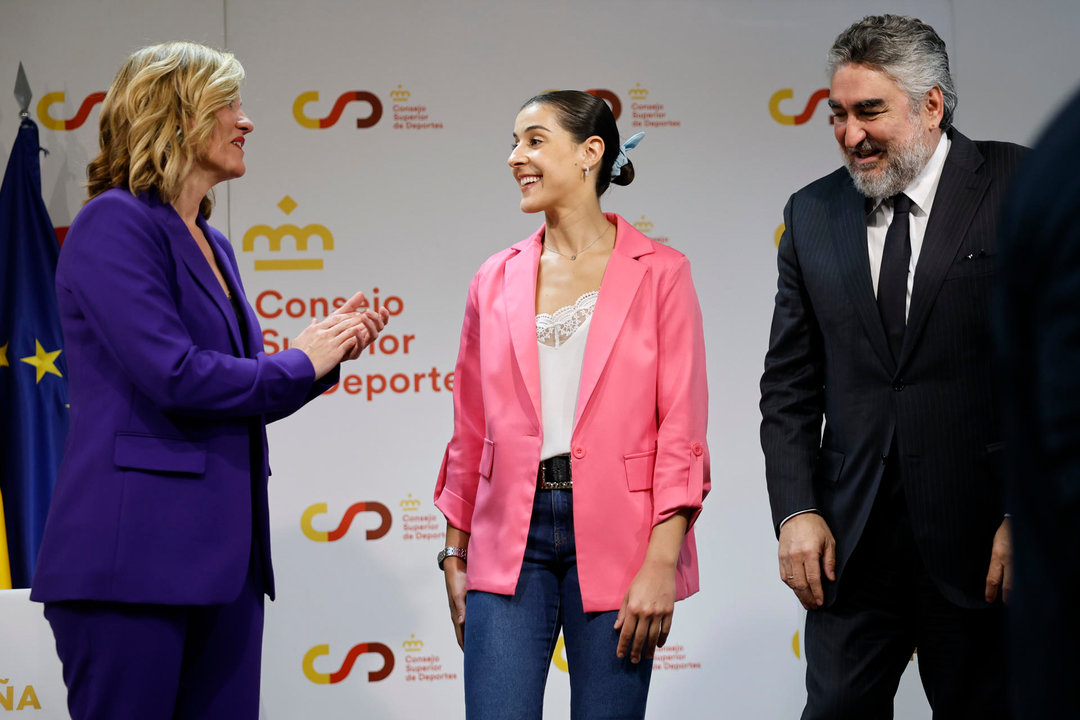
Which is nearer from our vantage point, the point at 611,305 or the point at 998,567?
the point at 998,567

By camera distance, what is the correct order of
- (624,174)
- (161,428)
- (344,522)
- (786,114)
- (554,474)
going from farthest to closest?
(786,114)
(344,522)
(624,174)
(554,474)
(161,428)

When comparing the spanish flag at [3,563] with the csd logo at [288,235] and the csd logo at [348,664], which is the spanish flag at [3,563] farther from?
the csd logo at [288,235]

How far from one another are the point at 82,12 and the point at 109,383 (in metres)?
2.63

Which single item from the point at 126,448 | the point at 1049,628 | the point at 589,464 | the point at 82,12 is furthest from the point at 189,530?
the point at 82,12

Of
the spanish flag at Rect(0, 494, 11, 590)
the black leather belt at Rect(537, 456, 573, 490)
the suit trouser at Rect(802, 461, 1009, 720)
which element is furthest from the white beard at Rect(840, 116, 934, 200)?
the spanish flag at Rect(0, 494, 11, 590)

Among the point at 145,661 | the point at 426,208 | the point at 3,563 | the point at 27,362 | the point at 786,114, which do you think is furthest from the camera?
the point at 786,114

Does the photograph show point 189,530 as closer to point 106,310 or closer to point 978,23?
point 106,310

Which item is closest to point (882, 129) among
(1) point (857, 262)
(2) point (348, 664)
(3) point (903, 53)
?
(3) point (903, 53)

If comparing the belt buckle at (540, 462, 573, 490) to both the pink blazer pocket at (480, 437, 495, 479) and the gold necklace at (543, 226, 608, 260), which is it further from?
the gold necklace at (543, 226, 608, 260)

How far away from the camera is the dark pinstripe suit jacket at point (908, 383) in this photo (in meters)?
2.03

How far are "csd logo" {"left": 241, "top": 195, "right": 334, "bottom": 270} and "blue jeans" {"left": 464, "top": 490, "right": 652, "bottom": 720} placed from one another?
2.13 m

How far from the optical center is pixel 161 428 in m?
1.98

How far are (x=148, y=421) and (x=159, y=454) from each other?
7 cm

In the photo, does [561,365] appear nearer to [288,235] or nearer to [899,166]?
[899,166]
